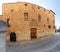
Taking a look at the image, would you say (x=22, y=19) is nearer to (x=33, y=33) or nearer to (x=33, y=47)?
(x=33, y=33)

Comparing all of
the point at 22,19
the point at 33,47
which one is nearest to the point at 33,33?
the point at 22,19

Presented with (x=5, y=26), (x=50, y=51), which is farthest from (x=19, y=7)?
(x=5, y=26)

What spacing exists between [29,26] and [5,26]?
754 centimetres

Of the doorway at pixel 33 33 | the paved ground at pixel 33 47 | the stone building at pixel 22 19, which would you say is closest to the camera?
the paved ground at pixel 33 47

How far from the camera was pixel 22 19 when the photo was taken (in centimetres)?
828

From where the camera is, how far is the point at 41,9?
8.30m

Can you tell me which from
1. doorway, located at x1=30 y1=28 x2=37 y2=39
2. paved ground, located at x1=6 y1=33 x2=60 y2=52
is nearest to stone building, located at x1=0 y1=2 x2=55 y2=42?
doorway, located at x1=30 y1=28 x2=37 y2=39

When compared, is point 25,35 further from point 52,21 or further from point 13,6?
point 52,21

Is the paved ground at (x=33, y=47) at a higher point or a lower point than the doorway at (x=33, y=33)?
lower

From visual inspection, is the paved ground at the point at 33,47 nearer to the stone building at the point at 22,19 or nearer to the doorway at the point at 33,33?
the stone building at the point at 22,19

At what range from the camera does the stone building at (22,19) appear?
8156mm

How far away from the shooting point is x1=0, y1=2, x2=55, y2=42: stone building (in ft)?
26.8

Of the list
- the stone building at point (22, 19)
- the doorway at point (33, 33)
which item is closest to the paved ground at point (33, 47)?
the stone building at point (22, 19)

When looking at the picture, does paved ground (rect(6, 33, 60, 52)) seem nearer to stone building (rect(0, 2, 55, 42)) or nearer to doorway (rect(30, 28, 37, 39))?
stone building (rect(0, 2, 55, 42))
